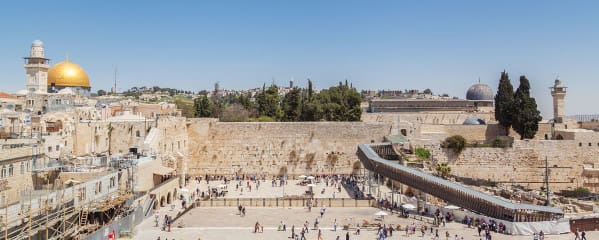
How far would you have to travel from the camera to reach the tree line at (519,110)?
30531 millimetres

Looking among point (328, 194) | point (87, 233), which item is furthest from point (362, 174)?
point (87, 233)

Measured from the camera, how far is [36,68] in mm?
32969

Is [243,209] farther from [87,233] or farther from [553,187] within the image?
[553,187]

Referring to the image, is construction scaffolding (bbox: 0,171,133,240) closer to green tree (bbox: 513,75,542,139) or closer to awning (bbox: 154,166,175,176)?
awning (bbox: 154,166,175,176)

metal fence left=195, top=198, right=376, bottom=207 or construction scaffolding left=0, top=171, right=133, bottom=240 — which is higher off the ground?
construction scaffolding left=0, top=171, right=133, bottom=240

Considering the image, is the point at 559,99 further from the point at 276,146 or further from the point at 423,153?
the point at 276,146

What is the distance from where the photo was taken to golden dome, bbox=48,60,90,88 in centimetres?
Answer: 3591

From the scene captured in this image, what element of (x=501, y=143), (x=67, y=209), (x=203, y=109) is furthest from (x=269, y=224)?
(x=203, y=109)

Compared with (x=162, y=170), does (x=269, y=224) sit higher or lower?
lower

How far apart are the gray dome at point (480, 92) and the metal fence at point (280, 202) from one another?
30.6m

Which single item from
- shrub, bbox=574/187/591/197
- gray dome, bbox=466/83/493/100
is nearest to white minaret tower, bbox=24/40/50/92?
shrub, bbox=574/187/591/197

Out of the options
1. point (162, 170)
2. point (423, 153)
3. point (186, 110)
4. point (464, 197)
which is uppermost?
point (186, 110)

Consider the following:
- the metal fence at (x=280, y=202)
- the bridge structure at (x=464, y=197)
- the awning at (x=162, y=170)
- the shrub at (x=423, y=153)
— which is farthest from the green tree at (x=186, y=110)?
the bridge structure at (x=464, y=197)

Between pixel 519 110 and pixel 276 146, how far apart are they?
14531 mm
